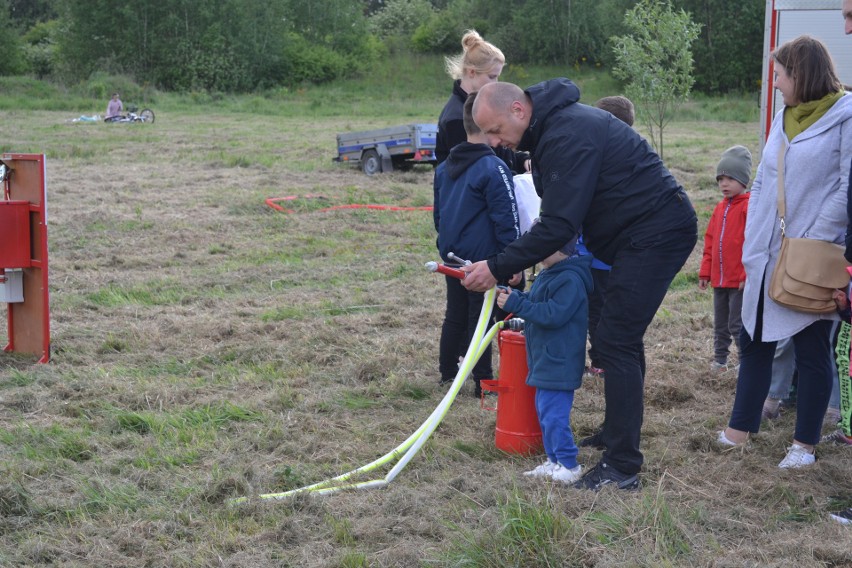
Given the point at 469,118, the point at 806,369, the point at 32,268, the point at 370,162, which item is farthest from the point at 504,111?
the point at 370,162

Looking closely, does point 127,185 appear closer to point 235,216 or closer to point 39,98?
point 235,216

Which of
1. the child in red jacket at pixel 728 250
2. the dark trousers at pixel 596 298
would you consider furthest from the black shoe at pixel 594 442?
the child in red jacket at pixel 728 250

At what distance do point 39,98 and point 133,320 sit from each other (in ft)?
110

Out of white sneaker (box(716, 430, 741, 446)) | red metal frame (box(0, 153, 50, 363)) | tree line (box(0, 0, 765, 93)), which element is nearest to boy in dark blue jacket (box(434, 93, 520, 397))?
white sneaker (box(716, 430, 741, 446))

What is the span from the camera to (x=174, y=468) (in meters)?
4.22

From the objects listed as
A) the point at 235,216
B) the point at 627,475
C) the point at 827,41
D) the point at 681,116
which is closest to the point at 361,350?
the point at 627,475

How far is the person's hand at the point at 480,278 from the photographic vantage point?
392 cm

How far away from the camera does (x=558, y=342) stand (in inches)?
160

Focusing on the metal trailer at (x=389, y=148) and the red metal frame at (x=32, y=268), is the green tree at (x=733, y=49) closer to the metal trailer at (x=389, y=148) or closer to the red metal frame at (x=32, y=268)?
the metal trailer at (x=389, y=148)

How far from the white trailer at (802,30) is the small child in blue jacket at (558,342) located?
14.2ft

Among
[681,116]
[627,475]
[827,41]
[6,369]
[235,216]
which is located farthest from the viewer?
[681,116]

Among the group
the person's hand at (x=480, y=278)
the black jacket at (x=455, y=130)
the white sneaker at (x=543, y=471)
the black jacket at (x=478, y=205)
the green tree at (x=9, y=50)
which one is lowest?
the white sneaker at (x=543, y=471)

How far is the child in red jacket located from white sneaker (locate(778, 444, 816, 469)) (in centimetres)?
144

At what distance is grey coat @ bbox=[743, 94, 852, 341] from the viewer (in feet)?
12.9
